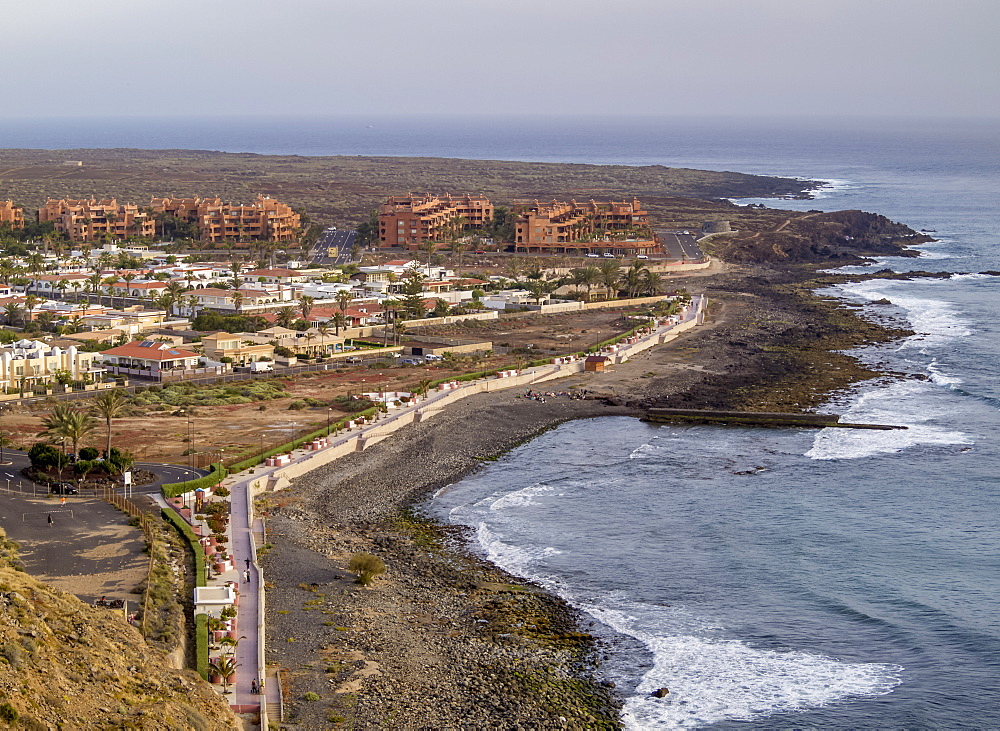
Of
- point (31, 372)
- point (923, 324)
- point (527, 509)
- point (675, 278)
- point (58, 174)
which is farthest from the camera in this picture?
point (58, 174)

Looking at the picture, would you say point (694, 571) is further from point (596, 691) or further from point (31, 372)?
point (31, 372)

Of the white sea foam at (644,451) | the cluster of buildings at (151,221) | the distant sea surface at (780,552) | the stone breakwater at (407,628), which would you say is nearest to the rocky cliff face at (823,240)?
the cluster of buildings at (151,221)

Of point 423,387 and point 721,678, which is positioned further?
point 423,387

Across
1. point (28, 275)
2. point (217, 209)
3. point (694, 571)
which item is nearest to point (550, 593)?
point (694, 571)

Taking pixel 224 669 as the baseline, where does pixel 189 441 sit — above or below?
above

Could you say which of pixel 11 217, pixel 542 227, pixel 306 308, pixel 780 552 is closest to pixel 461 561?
pixel 780 552

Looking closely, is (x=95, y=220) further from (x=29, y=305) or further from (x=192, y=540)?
(x=192, y=540)

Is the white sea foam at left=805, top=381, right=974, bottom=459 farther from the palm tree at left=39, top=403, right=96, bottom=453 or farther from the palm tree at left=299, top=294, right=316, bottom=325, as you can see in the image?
the palm tree at left=299, top=294, right=316, bottom=325
